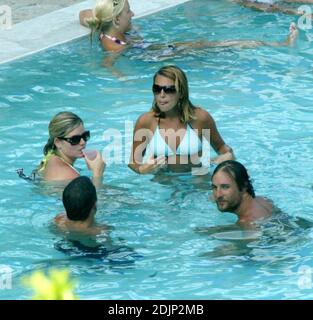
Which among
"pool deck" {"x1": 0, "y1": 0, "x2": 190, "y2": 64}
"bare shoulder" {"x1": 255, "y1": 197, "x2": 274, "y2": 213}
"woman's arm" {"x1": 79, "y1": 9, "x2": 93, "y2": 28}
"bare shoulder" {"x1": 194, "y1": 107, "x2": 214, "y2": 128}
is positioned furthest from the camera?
"woman's arm" {"x1": 79, "y1": 9, "x2": 93, "y2": 28}

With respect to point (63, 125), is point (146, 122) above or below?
above

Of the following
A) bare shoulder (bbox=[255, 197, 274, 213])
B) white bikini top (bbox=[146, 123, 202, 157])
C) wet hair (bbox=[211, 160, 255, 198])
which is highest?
white bikini top (bbox=[146, 123, 202, 157])

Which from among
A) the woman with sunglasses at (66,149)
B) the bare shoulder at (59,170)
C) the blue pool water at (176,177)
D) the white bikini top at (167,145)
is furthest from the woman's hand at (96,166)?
→ the white bikini top at (167,145)

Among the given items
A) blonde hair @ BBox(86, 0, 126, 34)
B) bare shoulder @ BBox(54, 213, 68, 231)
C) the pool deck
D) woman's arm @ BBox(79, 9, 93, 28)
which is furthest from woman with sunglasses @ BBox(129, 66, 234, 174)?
woman's arm @ BBox(79, 9, 93, 28)

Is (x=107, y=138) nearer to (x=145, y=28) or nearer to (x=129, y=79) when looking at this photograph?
(x=129, y=79)

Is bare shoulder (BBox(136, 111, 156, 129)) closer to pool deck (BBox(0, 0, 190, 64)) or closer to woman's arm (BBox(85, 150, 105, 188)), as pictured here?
woman's arm (BBox(85, 150, 105, 188))

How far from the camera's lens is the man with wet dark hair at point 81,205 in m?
6.59

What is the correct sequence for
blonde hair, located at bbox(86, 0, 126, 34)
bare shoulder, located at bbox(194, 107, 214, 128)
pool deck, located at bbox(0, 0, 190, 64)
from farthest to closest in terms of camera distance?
pool deck, located at bbox(0, 0, 190, 64)
blonde hair, located at bbox(86, 0, 126, 34)
bare shoulder, located at bbox(194, 107, 214, 128)

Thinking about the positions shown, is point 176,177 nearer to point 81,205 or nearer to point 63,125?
point 63,125

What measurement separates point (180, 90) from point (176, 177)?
0.75 meters

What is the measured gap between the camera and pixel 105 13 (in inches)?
418

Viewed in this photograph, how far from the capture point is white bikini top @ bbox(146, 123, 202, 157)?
26.1 ft

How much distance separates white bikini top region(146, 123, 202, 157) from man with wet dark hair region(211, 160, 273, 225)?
41.3 inches

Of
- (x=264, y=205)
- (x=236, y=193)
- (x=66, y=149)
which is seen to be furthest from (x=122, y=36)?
(x=236, y=193)
